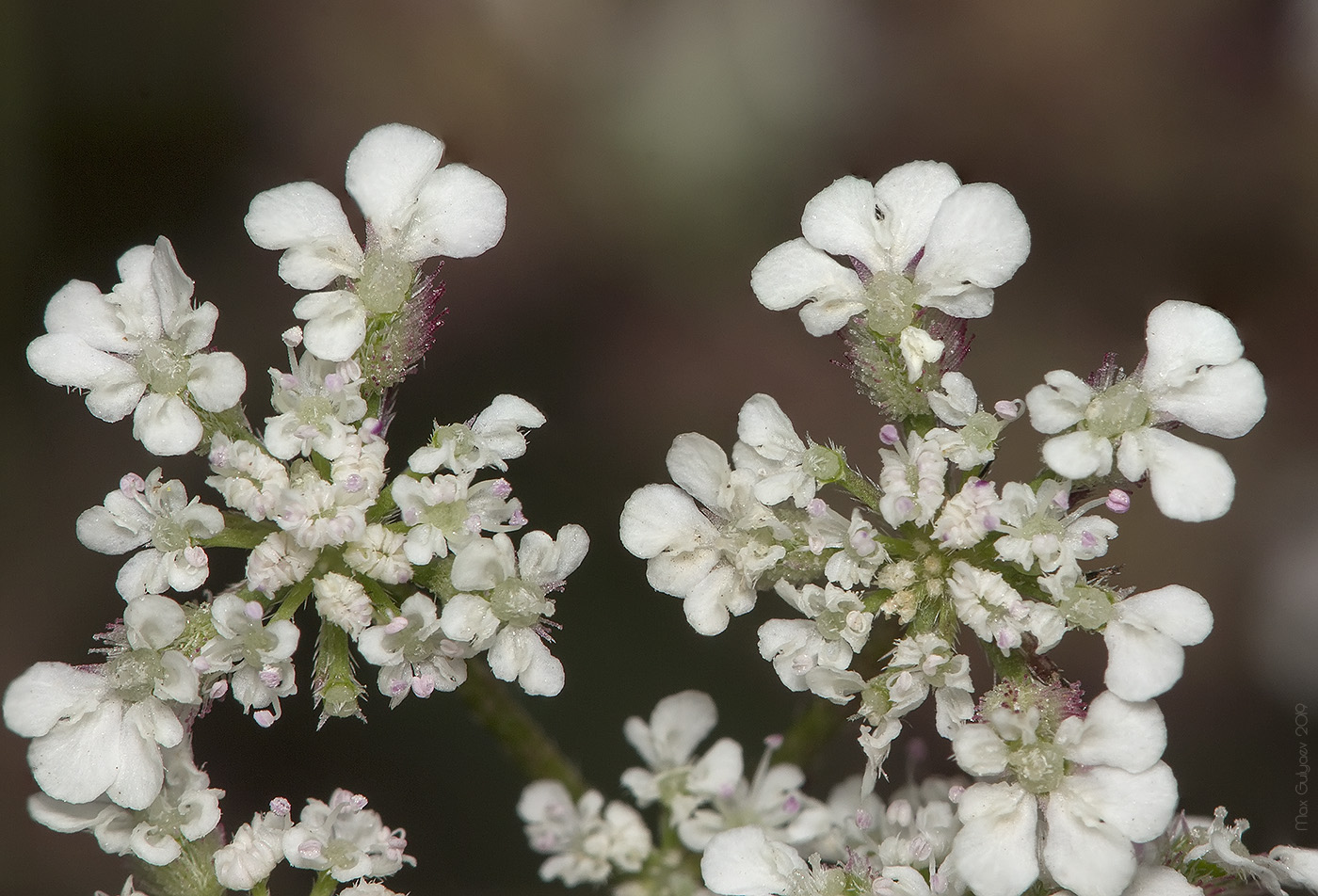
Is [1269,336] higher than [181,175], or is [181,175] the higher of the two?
[181,175]

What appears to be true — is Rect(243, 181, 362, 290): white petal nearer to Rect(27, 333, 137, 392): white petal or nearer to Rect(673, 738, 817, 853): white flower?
Rect(27, 333, 137, 392): white petal

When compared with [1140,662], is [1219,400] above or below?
above

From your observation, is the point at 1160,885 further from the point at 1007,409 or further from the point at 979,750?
the point at 1007,409

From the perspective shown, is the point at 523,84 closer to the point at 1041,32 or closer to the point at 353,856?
the point at 1041,32

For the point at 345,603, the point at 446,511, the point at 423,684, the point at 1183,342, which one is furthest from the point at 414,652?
the point at 1183,342

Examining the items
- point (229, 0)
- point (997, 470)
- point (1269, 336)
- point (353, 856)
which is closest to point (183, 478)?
point (229, 0)

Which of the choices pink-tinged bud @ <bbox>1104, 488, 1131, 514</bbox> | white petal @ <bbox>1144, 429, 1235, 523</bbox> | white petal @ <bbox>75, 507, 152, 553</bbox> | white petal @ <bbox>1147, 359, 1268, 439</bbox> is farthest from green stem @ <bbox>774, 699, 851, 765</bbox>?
white petal @ <bbox>75, 507, 152, 553</bbox>

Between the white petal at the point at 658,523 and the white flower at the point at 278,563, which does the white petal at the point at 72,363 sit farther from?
the white petal at the point at 658,523
